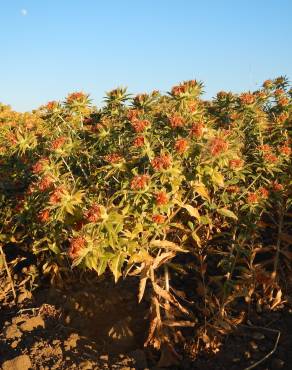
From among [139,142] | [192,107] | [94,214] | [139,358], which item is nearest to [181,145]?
[139,142]

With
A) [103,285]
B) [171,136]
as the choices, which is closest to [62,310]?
[103,285]

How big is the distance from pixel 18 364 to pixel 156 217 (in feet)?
5.48

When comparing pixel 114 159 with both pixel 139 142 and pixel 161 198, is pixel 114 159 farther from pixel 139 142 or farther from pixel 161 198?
pixel 161 198

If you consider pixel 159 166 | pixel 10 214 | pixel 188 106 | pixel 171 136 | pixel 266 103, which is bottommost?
pixel 10 214

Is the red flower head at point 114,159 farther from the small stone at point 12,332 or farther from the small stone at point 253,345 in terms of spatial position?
the small stone at point 253,345

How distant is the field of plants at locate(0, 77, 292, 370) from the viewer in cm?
341

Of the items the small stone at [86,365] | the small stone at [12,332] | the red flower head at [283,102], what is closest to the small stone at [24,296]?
the small stone at [12,332]

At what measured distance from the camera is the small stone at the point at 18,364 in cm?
365

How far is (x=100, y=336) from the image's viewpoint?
4.33m

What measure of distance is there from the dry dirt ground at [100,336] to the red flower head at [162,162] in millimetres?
1709

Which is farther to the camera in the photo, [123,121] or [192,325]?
[123,121]

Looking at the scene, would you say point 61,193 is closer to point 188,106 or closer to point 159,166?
point 159,166

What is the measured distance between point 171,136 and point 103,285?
209 centimetres

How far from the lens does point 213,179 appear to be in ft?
11.6
